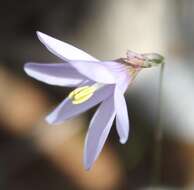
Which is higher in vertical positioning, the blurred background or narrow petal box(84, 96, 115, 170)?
narrow petal box(84, 96, 115, 170)

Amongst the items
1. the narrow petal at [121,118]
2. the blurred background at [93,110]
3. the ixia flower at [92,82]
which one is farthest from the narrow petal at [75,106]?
the blurred background at [93,110]

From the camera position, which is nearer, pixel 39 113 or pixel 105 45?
pixel 39 113

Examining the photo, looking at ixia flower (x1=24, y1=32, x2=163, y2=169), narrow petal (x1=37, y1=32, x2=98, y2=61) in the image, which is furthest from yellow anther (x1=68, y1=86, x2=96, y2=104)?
narrow petal (x1=37, y1=32, x2=98, y2=61)

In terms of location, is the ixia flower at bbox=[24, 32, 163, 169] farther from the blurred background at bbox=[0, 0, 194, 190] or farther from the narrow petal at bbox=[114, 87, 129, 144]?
the blurred background at bbox=[0, 0, 194, 190]

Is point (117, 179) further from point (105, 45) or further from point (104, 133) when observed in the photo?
point (104, 133)

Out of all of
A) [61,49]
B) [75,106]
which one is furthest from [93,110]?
[61,49]

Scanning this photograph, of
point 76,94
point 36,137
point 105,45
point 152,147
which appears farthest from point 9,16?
point 76,94
